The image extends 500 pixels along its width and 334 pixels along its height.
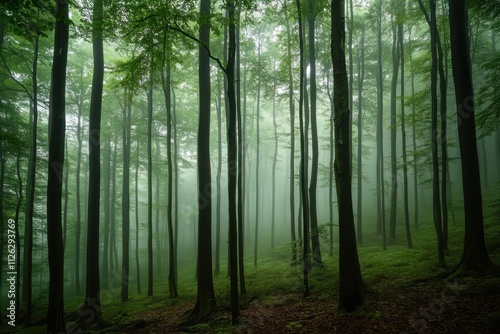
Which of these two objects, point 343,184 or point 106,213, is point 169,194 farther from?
point 106,213

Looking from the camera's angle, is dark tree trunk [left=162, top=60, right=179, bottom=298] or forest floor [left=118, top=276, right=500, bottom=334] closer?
forest floor [left=118, top=276, right=500, bottom=334]

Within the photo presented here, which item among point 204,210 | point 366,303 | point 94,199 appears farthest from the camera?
point 94,199

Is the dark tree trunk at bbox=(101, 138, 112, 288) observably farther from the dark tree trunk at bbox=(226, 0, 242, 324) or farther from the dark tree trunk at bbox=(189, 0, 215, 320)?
Answer: the dark tree trunk at bbox=(226, 0, 242, 324)

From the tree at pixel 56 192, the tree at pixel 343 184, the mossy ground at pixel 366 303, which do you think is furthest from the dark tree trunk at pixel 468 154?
the tree at pixel 56 192

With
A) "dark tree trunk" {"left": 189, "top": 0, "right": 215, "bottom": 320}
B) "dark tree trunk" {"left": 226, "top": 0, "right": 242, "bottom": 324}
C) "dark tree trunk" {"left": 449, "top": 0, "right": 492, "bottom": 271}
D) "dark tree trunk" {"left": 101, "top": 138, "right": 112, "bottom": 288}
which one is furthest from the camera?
"dark tree trunk" {"left": 101, "top": 138, "right": 112, "bottom": 288}

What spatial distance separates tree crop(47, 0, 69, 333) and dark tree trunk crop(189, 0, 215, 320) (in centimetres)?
349

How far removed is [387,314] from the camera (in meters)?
5.66

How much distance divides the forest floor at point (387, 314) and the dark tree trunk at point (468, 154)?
73cm

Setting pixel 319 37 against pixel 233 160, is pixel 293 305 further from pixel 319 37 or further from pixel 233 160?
pixel 319 37

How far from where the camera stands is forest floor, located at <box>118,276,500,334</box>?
5012 millimetres

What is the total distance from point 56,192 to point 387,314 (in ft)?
28.0

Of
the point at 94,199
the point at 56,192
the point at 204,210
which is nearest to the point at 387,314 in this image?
the point at 204,210

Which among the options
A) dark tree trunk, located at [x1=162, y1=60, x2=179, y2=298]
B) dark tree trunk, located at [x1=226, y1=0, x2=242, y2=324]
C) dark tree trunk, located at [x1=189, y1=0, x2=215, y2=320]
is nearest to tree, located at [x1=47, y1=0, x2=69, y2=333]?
dark tree trunk, located at [x1=162, y1=60, x2=179, y2=298]

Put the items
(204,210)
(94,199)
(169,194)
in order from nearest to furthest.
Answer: (204,210) < (169,194) < (94,199)
